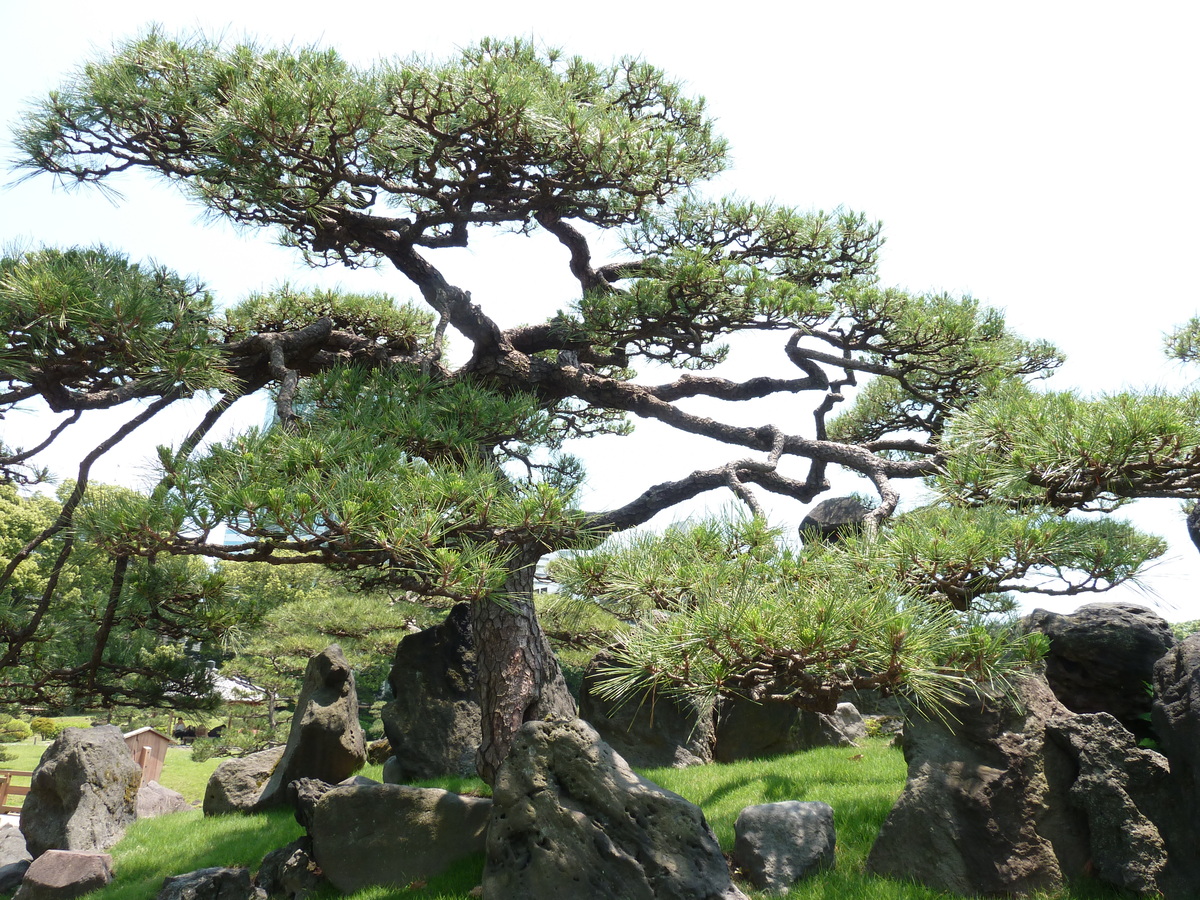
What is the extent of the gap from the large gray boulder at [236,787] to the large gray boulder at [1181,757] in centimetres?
677

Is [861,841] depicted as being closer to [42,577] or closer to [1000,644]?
[1000,644]

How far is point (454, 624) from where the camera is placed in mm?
7172

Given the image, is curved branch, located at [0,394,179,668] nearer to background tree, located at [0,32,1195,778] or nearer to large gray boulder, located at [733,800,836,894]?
background tree, located at [0,32,1195,778]

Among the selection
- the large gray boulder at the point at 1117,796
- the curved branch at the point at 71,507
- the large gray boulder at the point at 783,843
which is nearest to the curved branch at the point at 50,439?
the curved branch at the point at 71,507

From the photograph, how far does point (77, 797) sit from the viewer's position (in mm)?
6480

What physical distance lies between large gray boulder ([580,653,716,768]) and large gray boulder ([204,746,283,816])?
321 cm

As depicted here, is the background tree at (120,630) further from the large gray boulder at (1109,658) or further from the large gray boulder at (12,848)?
the large gray boulder at (1109,658)

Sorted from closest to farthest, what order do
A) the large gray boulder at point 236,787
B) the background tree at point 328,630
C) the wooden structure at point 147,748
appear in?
the large gray boulder at point 236,787, the background tree at point 328,630, the wooden structure at point 147,748

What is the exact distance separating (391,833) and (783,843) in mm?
2411

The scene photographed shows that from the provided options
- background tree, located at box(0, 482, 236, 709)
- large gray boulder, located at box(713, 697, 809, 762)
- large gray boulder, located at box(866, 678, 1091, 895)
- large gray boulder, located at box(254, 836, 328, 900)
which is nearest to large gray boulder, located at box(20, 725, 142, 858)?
background tree, located at box(0, 482, 236, 709)

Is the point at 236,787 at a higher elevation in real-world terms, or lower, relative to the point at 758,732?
lower

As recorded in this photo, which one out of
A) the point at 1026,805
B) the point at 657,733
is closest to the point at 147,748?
the point at 657,733

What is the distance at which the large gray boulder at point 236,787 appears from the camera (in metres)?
7.02

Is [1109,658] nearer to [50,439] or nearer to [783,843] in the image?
[783,843]
